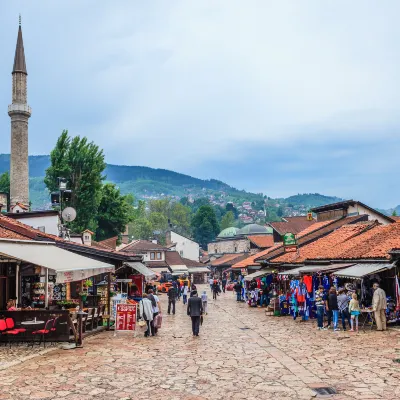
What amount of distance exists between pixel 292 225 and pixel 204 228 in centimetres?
9160

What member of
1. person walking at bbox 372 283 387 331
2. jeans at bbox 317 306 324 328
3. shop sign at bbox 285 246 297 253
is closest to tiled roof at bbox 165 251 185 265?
shop sign at bbox 285 246 297 253

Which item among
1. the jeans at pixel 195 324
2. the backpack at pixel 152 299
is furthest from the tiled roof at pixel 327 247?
the backpack at pixel 152 299

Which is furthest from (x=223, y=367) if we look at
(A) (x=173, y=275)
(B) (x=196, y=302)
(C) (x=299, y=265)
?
(A) (x=173, y=275)

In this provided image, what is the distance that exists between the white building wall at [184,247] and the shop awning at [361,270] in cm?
8281

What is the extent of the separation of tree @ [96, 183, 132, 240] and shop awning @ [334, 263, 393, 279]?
125ft

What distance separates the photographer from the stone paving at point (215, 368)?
9266 millimetres

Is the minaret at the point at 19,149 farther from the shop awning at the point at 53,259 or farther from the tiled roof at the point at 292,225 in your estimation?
the shop awning at the point at 53,259

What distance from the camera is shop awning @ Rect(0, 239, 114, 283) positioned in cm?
1467

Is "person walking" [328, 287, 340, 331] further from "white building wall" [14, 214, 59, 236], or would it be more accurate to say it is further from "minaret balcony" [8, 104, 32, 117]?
"minaret balcony" [8, 104, 32, 117]

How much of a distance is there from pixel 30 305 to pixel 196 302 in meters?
6.58

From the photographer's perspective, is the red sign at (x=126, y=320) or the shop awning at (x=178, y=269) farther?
the shop awning at (x=178, y=269)

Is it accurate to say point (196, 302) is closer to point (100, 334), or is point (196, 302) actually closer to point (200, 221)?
point (100, 334)

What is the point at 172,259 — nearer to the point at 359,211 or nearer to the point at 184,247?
the point at 184,247

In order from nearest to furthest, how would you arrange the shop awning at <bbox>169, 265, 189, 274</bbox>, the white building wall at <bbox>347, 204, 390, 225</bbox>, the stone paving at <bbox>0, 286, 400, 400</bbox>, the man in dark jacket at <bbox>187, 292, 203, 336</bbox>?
the stone paving at <bbox>0, 286, 400, 400</bbox>, the man in dark jacket at <bbox>187, 292, 203, 336</bbox>, the white building wall at <bbox>347, 204, 390, 225</bbox>, the shop awning at <bbox>169, 265, 189, 274</bbox>
